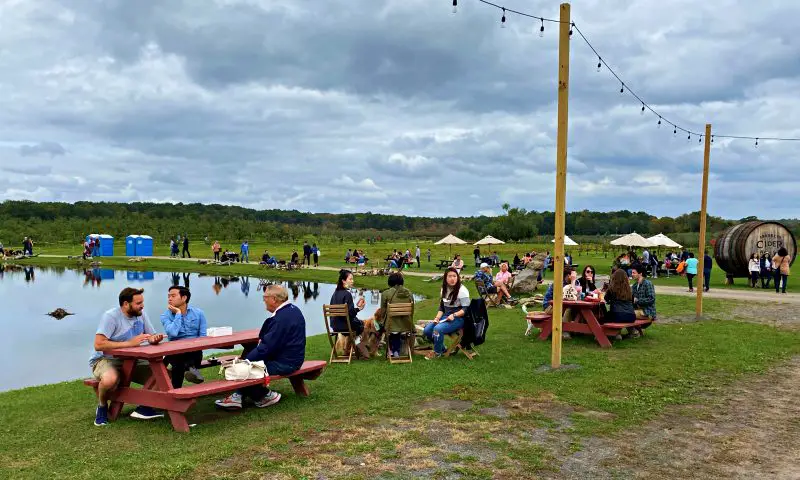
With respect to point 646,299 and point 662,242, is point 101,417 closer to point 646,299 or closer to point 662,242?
point 646,299

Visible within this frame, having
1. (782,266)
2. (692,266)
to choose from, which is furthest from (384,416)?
(782,266)

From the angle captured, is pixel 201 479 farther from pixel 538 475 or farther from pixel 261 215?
pixel 261 215

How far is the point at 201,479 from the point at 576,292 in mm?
8508

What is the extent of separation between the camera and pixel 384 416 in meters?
6.80

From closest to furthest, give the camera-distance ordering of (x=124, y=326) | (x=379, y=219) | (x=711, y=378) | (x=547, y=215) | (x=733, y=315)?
(x=124, y=326)
(x=711, y=378)
(x=733, y=315)
(x=547, y=215)
(x=379, y=219)

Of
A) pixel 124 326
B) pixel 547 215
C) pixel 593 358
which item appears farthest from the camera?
pixel 547 215

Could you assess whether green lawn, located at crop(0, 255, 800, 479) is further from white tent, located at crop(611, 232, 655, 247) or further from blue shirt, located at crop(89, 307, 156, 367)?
white tent, located at crop(611, 232, 655, 247)

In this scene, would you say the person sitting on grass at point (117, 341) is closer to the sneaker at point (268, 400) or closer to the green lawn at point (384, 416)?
the green lawn at point (384, 416)

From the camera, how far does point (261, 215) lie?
505 feet

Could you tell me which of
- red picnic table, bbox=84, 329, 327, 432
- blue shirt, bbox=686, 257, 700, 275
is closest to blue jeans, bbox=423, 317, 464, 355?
red picnic table, bbox=84, 329, 327, 432

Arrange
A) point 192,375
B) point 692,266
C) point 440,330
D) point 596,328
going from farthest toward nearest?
point 692,266
point 596,328
point 440,330
point 192,375

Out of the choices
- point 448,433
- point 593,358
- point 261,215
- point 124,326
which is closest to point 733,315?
point 593,358

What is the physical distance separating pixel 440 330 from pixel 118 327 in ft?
16.3

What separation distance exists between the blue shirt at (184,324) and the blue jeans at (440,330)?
12.5ft
